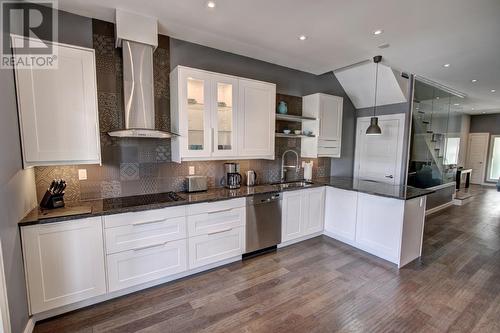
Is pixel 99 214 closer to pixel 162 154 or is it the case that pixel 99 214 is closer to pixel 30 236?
pixel 30 236

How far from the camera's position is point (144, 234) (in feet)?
7.63

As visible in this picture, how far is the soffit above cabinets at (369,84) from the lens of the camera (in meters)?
3.84

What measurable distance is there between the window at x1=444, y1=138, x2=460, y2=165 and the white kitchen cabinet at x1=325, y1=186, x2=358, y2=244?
4.38 metres

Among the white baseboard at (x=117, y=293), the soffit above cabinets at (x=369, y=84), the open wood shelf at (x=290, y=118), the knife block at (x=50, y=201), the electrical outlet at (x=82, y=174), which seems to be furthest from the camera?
the soffit above cabinets at (x=369, y=84)

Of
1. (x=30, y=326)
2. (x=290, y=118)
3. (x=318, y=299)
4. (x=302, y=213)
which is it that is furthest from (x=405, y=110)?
(x=30, y=326)

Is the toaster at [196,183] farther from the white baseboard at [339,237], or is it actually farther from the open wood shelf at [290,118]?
the white baseboard at [339,237]

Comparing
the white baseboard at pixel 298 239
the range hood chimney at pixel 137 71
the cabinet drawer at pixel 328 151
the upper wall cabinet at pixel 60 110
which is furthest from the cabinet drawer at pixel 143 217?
the cabinet drawer at pixel 328 151

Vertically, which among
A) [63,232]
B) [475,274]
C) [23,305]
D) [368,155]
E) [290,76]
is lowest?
[475,274]

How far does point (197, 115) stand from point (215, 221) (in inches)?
52.1

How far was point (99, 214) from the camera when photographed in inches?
82.8

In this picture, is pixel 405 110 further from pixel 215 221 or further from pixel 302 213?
pixel 215 221

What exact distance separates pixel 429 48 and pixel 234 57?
8.81ft

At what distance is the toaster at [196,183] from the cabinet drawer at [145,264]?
705 mm

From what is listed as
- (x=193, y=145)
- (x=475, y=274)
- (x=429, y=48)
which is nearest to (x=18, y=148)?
(x=193, y=145)
